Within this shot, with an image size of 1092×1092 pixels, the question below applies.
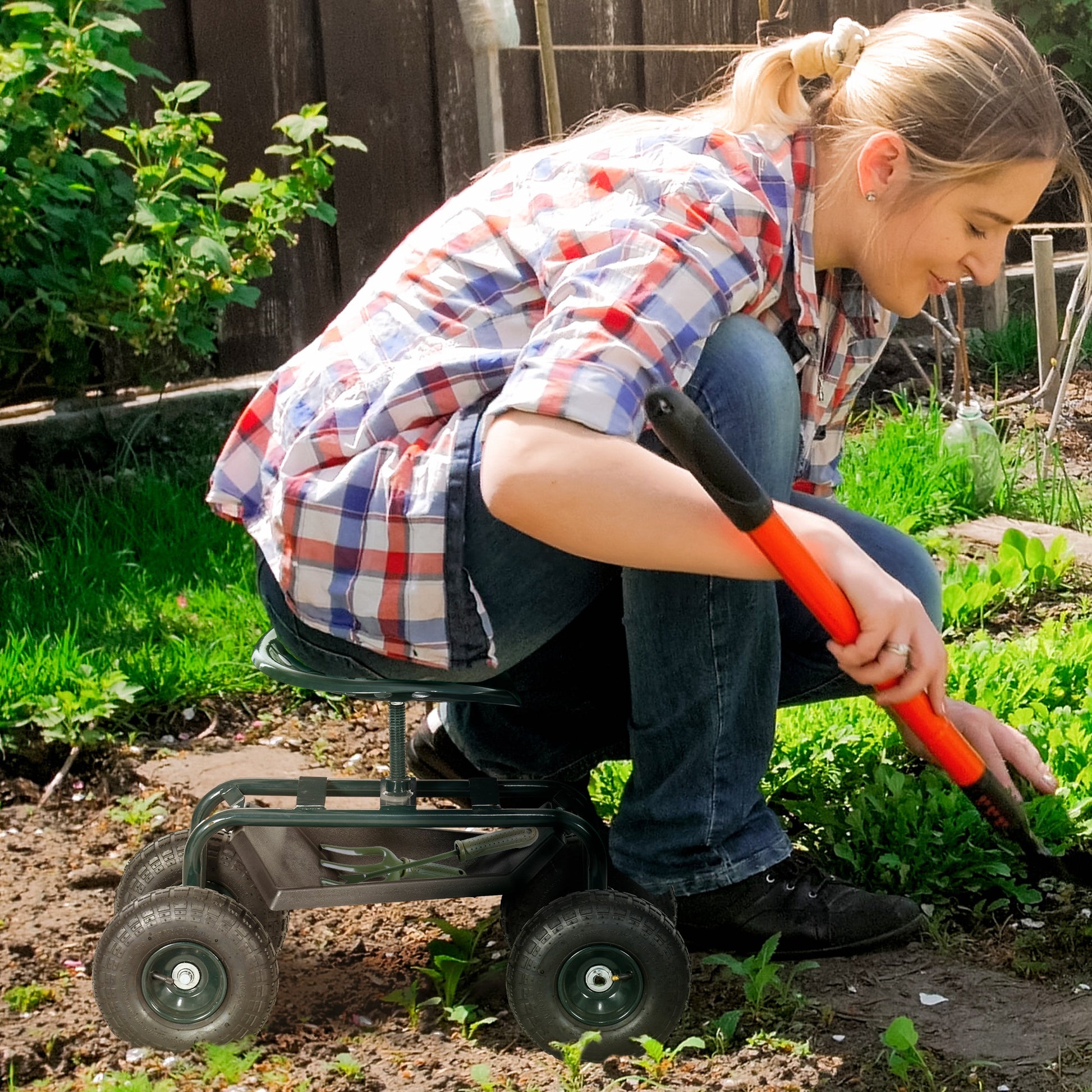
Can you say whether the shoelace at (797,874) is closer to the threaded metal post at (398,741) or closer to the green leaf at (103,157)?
the threaded metal post at (398,741)

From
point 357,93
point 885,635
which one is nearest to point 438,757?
point 885,635

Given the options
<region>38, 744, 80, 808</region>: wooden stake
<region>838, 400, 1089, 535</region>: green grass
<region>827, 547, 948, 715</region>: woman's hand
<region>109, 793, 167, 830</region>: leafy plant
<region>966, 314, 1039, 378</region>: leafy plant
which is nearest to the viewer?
<region>827, 547, 948, 715</region>: woman's hand

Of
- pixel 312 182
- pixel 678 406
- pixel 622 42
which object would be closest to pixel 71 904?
pixel 678 406

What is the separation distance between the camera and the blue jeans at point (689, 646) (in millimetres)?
1600

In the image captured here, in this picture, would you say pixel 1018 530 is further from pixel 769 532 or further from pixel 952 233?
pixel 769 532

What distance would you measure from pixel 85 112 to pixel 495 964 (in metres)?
2.20

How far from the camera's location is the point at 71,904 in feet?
6.75

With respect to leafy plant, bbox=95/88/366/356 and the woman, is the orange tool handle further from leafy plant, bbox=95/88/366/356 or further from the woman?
leafy plant, bbox=95/88/366/356

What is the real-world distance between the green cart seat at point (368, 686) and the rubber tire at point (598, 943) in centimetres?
25

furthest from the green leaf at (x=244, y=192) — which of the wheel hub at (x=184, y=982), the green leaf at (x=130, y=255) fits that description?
the wheel hub at (x=184, y=982)

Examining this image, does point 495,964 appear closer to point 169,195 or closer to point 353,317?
point 353,317

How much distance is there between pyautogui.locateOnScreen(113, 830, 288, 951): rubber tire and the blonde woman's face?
1009 mm

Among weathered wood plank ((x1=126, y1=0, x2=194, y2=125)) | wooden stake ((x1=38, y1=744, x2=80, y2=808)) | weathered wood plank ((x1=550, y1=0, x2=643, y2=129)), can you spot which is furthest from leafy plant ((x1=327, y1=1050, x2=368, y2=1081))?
weathered wood plank ((x1=550, y1=0, x2=643, y2=129))

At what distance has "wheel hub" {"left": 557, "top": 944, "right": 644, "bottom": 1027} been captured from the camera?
1.61m
